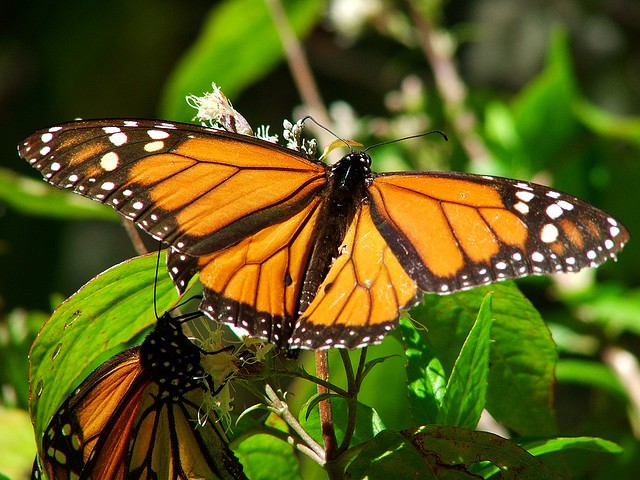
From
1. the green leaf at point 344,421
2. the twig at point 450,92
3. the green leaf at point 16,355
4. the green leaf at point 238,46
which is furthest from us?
the twig at point 450,92

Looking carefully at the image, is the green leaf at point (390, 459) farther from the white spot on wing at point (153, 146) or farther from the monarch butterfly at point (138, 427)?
the white spot on wing at point (153, 146)

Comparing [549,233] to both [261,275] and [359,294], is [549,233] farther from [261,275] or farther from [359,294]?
[261,275]

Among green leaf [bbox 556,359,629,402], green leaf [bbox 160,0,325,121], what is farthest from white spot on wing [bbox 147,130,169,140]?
green leaf [bbox 556,359,629,402]

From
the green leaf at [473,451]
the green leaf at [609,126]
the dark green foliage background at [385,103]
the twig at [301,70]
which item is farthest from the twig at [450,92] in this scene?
the green leaf at [473,451]

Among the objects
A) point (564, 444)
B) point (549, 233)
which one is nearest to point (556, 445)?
point (564, 444)

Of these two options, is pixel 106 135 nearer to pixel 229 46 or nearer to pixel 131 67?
pixel 229 46
